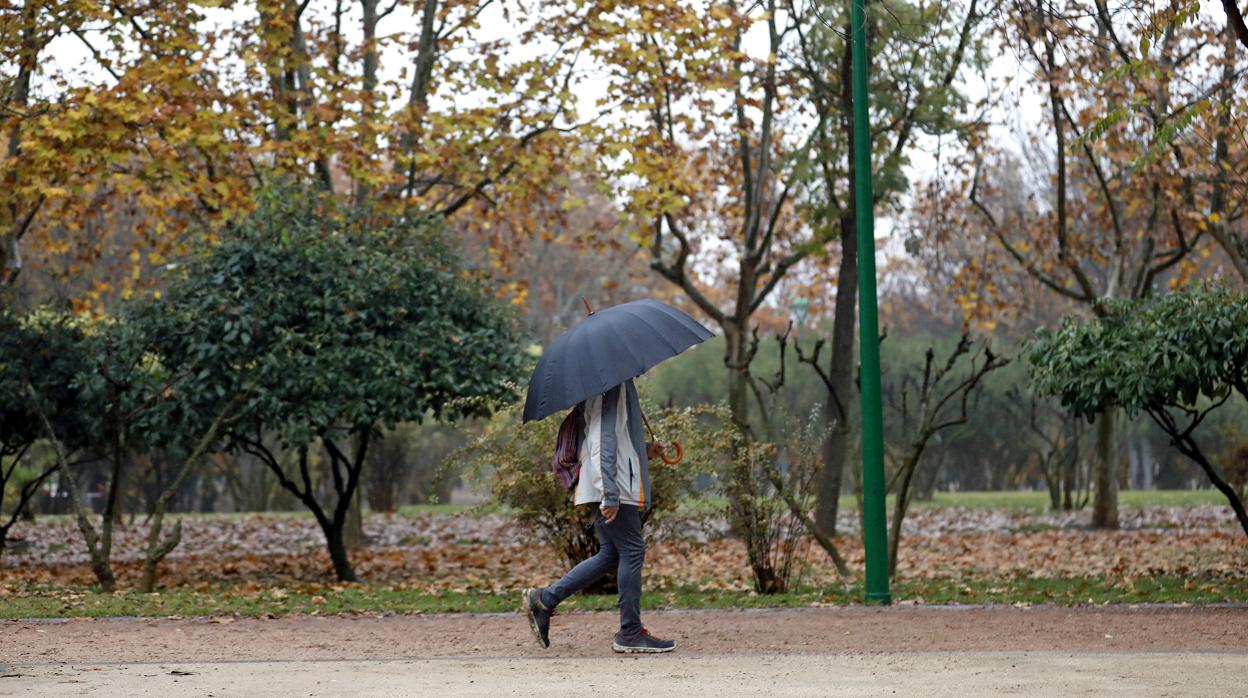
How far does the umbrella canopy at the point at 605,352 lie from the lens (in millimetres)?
7707

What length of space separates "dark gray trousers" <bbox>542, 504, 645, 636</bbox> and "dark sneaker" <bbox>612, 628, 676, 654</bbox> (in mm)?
32

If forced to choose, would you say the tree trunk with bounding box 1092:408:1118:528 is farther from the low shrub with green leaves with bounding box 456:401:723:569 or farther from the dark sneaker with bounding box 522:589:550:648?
the dark sneaker with bounding box 522:589:550:648

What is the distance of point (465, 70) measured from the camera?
65.2ft

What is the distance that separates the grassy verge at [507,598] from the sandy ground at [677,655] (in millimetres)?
573

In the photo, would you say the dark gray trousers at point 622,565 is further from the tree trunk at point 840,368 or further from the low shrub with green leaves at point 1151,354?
the tree trunk at point 840,368

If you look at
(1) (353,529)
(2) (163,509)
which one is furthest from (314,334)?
(1) (353,529)

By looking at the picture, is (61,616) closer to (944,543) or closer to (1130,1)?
(1130,1)

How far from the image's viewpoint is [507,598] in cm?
1194

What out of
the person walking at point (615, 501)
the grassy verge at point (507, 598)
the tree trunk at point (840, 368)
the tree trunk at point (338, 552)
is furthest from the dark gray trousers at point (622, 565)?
the tree trunk at point (840, 368)

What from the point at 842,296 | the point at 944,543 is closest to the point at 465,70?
the point at 842,296

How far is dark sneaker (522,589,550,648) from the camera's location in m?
7.97

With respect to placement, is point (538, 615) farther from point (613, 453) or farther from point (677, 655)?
point (613, 453)

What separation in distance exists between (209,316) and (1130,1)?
27.8 feet

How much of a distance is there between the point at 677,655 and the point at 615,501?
90cm
